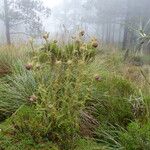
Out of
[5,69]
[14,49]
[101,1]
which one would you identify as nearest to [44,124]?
[5,69]

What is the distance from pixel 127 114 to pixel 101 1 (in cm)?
2817

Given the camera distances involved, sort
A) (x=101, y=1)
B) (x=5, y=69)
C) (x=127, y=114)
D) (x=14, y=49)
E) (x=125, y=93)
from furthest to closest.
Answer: (x=101, y=1) → (x=14, y=49) → (x=5, y=69) → (x=125, y=93) → (x=127, y=114)

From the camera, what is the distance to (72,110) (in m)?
3.48

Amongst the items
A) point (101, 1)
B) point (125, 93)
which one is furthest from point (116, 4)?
point (125, 93)

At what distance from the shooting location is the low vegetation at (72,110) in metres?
3.45

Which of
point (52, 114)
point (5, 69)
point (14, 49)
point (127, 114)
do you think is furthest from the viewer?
point (14, 49)

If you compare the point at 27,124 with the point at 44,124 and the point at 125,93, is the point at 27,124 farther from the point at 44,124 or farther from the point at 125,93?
the point at 125,93

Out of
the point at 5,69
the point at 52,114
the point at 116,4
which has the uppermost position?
the point at 52,114

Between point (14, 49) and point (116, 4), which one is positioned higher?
point (14, 49)

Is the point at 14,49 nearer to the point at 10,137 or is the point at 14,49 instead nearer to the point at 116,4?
the point at 10,137

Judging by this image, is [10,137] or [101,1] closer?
[10,137]

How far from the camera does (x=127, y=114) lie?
4332mm

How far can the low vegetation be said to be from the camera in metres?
3.45

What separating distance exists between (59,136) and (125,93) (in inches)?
64.9
